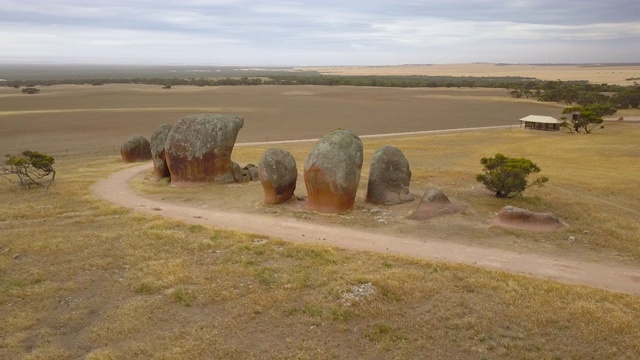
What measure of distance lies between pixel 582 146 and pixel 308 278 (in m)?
35.2

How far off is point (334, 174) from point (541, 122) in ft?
129

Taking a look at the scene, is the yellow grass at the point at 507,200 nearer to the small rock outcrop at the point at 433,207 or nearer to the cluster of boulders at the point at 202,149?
the small rock outcrop at the point at 433,207

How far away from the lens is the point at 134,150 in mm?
35031

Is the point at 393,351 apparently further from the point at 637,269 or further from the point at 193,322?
the point at 637,269

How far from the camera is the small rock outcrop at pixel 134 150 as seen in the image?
34.9 m

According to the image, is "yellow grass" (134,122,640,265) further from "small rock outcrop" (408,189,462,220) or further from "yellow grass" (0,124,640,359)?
"small rock outcrop" (408,189,462,220)

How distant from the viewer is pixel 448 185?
2541cm

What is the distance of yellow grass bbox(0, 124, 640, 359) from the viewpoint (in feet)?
36.1

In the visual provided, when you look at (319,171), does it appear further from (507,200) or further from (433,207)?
(507,200)

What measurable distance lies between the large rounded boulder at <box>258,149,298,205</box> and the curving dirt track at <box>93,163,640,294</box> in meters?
1.63

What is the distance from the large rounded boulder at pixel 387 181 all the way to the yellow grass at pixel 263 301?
Answer: 4.93 meters

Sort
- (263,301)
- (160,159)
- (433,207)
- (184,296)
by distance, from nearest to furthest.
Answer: (263,301), (184,296), (433,207), (160,159)

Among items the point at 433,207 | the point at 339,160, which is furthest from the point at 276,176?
the point at 433,207

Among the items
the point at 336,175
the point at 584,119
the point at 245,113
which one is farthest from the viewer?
the point at 245,113
